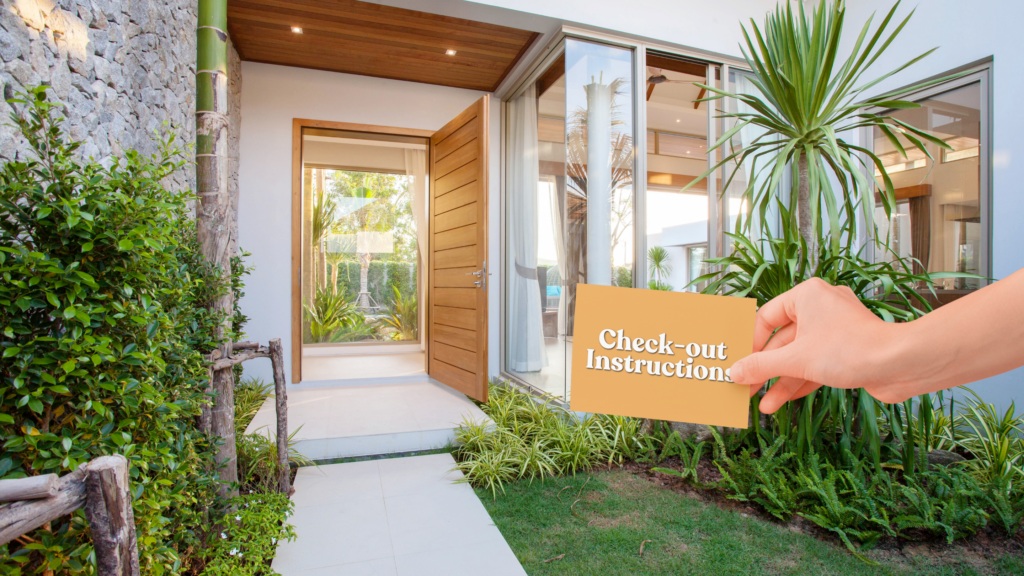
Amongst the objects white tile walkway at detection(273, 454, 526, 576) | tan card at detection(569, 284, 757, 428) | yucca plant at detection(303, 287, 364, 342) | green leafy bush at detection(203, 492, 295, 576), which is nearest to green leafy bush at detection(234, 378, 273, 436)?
white tile walkway at detection(273, 454, 526, 576)

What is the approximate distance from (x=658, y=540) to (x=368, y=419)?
2072mm

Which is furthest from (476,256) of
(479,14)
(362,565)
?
(362,565)

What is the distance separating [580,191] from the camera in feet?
11.4

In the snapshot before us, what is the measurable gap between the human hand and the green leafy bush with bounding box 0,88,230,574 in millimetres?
1117

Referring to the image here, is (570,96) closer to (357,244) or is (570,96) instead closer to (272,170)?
(272,170)

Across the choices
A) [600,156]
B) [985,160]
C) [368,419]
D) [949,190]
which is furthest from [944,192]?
[368,419]

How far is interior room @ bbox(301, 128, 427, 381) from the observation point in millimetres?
6203

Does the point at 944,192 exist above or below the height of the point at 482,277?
above

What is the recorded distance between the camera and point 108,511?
2.70ft

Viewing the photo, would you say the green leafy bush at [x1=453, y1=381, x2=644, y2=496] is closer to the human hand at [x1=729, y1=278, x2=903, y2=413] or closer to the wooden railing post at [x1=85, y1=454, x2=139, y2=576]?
the wooden railing post at [x1=85, y1=454, x2=139, y2=576]

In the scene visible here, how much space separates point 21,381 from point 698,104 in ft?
13.0

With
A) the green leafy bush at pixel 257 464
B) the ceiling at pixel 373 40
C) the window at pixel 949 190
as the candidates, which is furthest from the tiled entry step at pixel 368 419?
the window at pixel 949 190

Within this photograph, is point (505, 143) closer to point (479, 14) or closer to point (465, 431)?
point (479, 14)

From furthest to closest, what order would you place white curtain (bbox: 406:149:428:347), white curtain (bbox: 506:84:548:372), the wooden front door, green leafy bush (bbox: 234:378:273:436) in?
white curtain (bbox: 406:149:428:347) < white curtain (bbox: 506:84:548:372) < the wooden front door < green leafy bush (bbox: 234:378:273:436)
